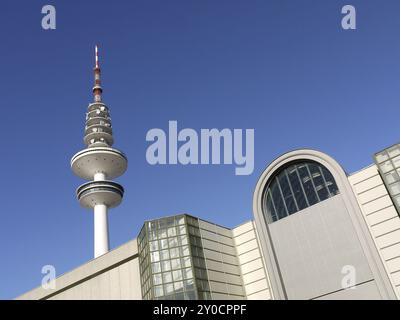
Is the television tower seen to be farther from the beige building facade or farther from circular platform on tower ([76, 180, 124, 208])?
the beige building facade

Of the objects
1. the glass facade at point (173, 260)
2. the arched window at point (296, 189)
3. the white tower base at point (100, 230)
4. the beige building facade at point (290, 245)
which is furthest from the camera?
the white tower base at point (100, 230)

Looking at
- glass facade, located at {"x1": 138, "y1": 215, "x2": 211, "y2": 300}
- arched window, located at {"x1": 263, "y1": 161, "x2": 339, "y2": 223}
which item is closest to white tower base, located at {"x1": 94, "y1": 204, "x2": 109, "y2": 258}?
glass facade, located at {"x1": 138, "y1": 215, "x2": 211, "y2": 300}

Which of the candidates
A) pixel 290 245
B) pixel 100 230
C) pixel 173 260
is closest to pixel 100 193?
pixel 100 230

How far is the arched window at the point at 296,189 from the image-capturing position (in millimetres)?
33062

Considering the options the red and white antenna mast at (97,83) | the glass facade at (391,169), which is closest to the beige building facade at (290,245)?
the glass facade at (391,169)

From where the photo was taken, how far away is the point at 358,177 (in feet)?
103

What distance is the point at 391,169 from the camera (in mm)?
29719

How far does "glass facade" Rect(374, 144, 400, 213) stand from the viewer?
95.1 ft

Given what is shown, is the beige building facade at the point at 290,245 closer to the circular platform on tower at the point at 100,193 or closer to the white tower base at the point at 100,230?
the white tower base at the point at 100,230

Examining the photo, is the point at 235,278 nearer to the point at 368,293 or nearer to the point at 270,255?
the point at 270,255

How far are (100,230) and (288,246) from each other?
4936cm

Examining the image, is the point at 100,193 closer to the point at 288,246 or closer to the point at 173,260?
the point at 173,260

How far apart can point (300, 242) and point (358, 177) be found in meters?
6.72

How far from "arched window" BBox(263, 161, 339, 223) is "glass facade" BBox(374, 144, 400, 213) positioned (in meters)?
3.82
